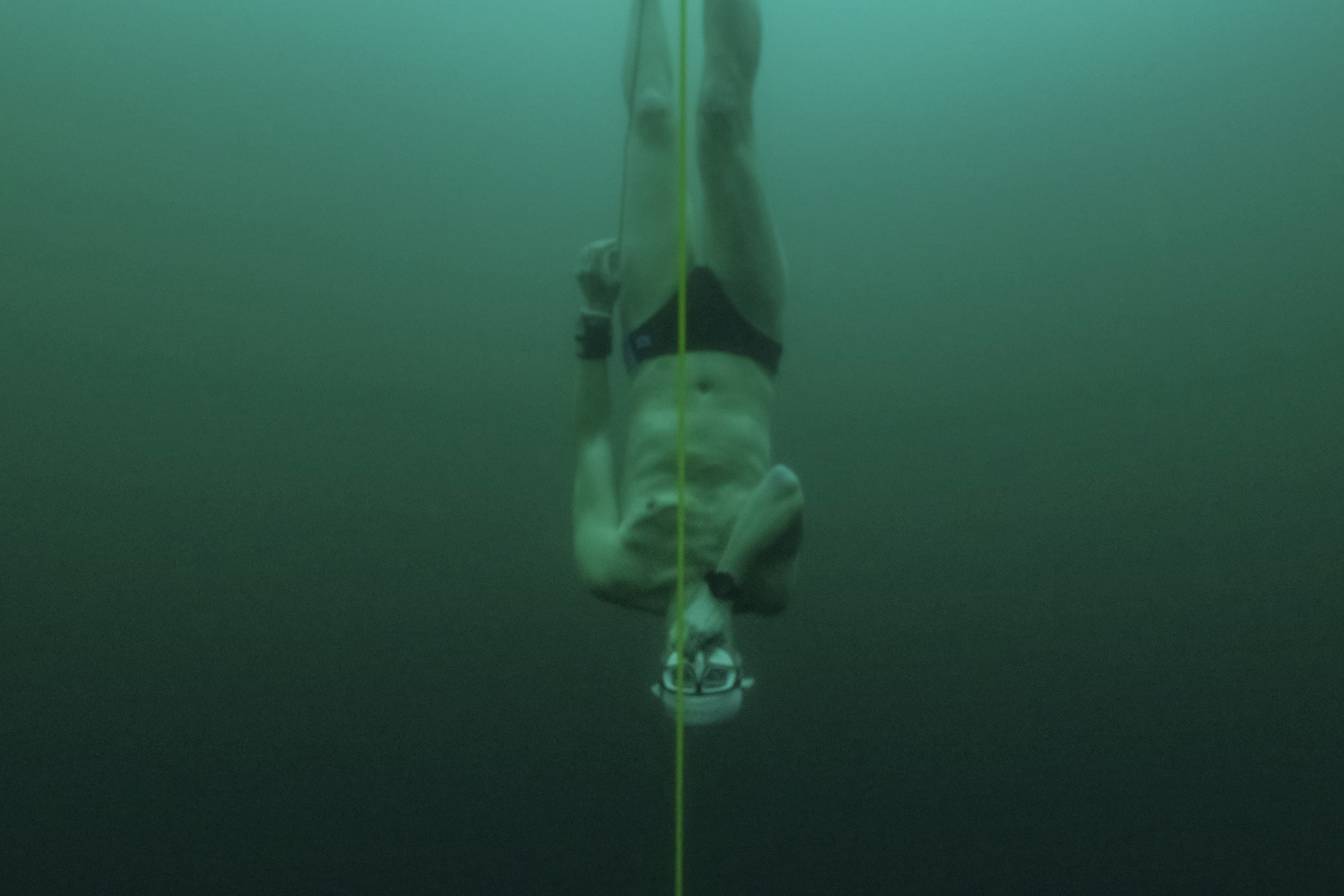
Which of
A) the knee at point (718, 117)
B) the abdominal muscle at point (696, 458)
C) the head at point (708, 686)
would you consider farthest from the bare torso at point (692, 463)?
the knee at point (718, 117)

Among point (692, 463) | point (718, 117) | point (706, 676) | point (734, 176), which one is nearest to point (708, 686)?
point (706, 676)

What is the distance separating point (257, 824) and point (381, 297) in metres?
3.49

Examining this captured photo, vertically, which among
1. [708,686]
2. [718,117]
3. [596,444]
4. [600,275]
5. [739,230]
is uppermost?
[718,117]

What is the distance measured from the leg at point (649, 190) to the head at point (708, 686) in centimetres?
105

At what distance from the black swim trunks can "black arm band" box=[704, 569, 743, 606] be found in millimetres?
714

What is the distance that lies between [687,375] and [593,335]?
12.1 inches

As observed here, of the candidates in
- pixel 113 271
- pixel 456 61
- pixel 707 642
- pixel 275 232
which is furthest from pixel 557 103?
pixel 707 642

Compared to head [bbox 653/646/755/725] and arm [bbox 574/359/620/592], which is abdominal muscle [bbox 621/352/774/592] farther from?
head [bbox 653/646/755/725]

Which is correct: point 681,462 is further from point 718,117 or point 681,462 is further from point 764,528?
point 718,117

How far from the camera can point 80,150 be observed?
6430 millimetres

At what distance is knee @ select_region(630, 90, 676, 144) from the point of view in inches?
116

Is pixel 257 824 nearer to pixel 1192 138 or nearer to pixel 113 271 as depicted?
pixel 113 271

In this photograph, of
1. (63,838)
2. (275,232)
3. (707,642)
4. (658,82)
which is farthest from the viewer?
(275,232)

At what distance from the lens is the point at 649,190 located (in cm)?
291
